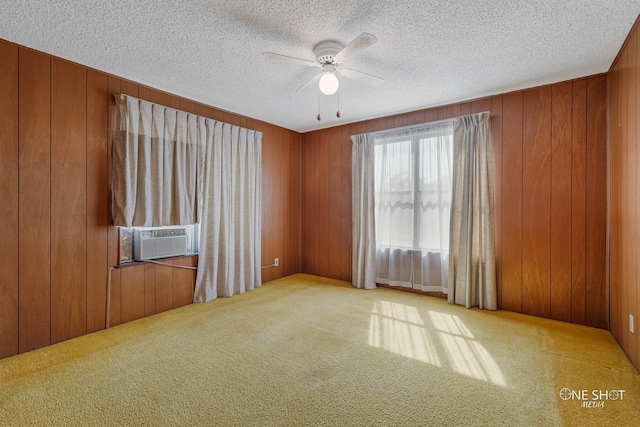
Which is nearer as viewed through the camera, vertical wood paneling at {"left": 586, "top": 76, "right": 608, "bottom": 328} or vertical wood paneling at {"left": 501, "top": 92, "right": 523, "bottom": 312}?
vertical wood paneling at {"left": 586, "top": 76, "right": 608, "bottom": 328}

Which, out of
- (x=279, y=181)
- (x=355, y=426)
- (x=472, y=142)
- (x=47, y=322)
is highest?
(x=472, y=142)

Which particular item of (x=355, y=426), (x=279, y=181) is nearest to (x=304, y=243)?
(x=279, y=181)

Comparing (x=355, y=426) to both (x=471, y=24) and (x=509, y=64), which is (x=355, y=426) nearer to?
(x=471, y=24)

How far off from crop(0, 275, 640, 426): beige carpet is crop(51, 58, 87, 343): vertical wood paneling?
0.28 metres

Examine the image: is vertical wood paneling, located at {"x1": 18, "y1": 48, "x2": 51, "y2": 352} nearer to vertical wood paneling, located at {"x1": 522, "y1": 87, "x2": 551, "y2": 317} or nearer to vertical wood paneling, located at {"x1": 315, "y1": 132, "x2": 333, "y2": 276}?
vertical wood paneling, located at {"x1": 315, "y1": 132, "x2": 333, "y2": 276}

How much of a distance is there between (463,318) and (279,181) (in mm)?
3246

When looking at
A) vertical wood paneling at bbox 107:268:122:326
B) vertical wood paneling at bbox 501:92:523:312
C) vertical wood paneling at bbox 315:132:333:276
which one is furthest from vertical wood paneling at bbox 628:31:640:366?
vertical wood paneling at bbox 107:268:122:326

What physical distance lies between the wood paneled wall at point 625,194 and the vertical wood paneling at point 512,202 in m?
0.73

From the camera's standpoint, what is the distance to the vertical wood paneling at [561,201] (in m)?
3.03

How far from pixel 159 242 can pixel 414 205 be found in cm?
316

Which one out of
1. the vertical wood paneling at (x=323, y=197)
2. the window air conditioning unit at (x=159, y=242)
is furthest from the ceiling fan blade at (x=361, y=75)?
the window air conditioning unit at (x=159, y=242)

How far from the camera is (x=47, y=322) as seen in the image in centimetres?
253

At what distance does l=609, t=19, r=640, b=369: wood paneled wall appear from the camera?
84.7 inches

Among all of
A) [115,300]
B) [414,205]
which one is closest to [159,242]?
[115,300]
